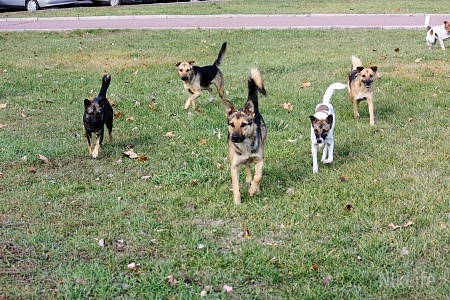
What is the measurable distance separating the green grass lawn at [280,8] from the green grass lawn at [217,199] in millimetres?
11963

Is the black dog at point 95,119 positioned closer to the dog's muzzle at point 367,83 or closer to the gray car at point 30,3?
the dog's muzzle at point 367,83

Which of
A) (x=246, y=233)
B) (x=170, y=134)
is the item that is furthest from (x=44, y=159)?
(x=246, y=233)

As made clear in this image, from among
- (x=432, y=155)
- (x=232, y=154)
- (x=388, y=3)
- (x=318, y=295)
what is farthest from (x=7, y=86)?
(x=388, y=3)

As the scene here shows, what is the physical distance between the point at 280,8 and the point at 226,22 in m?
4.32

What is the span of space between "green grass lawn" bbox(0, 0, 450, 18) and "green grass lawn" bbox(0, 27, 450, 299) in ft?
39.2

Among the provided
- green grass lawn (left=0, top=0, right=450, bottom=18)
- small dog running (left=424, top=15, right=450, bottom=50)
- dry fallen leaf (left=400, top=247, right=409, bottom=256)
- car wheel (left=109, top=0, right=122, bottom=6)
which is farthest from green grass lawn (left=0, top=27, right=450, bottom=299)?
car wheel (left=109, top=0, right=122, bottom=6)

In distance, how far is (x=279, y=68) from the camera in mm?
12336

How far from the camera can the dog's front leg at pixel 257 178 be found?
5785 millimetres

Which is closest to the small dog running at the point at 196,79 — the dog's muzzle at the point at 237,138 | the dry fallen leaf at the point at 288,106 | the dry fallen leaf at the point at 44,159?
the dry fallen leaf at the point at 288,106

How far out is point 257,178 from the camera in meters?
5.80

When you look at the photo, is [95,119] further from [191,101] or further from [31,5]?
[31,5]

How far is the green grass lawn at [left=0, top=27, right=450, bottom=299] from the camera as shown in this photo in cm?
430

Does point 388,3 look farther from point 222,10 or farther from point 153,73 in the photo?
point 153,73

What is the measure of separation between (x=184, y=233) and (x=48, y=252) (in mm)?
1107
